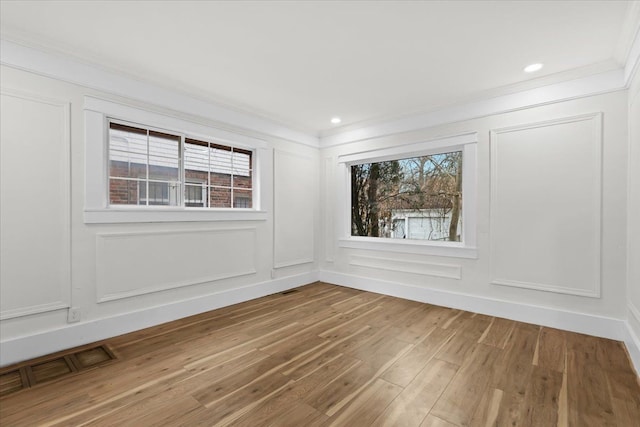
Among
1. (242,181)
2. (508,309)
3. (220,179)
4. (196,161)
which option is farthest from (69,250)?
(508,309)

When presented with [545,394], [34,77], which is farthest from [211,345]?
[34,77]

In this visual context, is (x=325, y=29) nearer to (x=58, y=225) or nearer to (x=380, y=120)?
(x=380, y=120)

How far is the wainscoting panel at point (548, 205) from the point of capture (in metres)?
2.90

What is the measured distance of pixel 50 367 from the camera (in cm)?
229

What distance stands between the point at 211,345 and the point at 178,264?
1143 millimetres

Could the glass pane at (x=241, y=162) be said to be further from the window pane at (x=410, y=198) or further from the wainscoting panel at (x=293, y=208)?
the window pane at (x=410, y=198)

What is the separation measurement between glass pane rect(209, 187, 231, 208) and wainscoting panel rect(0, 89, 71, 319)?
1480 millimetres

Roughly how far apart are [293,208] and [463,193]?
2.51 m

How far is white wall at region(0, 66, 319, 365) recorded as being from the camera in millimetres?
2395

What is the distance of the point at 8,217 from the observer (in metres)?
2.37

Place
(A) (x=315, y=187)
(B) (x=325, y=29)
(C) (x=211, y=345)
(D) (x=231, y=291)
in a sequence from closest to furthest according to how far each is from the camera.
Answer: (B) (x=325, y=29), (C) (x=211, y=345), (D) (x=231, y=291), (A) (x=315, y=187)

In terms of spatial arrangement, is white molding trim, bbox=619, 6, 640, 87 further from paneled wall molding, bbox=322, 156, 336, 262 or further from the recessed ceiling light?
paneled wall molding, bbox=322, 156, 336, 262

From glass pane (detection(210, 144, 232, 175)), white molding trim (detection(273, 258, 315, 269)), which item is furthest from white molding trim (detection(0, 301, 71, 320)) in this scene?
white molding trim (detection(273, 258, 315, 269))

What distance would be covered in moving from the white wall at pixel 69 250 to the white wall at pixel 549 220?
10.1 feet
